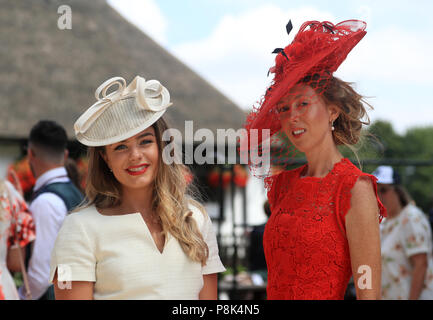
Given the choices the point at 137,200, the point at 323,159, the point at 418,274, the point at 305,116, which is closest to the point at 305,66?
the point at 305,116

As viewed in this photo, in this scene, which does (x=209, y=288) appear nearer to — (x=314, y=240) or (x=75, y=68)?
(x=314, y=240)

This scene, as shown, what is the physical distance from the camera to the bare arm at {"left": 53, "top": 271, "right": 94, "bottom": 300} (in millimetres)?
1669

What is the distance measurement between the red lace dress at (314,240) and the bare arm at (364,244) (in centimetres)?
4

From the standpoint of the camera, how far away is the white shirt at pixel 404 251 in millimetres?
3881

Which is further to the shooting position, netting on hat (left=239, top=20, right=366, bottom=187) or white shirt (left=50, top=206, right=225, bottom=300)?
netting on hat (left=239, top=20, right=366, bottom=187)

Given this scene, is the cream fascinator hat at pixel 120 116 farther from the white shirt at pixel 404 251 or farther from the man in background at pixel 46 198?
the white shirt at pixel 404 251

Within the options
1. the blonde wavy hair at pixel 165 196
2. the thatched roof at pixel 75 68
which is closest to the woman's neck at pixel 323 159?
the blonde wavy hair at pixel 165 196

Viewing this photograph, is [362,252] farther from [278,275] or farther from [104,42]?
[104,42]

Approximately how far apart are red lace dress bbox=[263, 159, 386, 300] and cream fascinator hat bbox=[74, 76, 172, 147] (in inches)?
24.7

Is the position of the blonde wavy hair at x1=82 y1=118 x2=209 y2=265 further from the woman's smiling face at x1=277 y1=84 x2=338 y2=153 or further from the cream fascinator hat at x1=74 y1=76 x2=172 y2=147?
the woman's smiling face at x1=277 y1=84 x2=338 y2=153

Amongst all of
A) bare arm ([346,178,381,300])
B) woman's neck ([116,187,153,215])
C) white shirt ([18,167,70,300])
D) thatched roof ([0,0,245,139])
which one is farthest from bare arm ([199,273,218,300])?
thatched roof ([0,0,245,139])

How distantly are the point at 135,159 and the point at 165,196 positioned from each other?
0.19 metres
